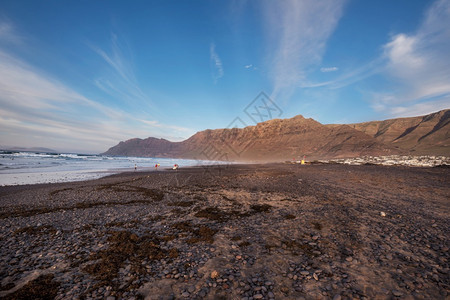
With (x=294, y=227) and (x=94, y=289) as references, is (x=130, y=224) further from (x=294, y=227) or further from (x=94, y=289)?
(x=294, y=227)

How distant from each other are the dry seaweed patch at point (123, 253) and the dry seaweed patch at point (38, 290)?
587 mm

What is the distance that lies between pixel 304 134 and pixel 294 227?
323ft

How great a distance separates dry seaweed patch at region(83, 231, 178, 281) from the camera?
13.1ft

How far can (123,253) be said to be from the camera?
15.4ft

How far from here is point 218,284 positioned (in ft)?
11.6

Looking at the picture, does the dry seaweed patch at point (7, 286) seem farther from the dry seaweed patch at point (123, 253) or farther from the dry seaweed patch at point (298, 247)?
the dry seaweed patch at point (298, 247)

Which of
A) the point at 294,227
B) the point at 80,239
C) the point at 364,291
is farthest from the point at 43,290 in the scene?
the point at 294,227

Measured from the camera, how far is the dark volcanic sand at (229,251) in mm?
3369

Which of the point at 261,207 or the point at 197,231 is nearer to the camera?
the point at 197,231

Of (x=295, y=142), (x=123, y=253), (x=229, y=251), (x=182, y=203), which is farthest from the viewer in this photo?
(x=295, y=142)


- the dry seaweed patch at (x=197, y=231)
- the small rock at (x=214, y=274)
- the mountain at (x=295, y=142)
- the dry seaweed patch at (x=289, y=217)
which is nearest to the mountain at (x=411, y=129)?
the mountain at (x=295, y=142)

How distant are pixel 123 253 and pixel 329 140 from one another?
89079mm

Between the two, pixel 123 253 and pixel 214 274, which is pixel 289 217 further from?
pixel 123 253

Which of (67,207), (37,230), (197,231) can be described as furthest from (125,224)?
(67,207)
